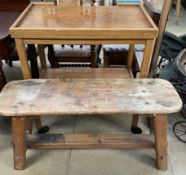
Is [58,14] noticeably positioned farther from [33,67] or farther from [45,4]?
[33,67]

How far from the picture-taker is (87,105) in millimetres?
1348

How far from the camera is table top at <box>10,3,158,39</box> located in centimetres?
140

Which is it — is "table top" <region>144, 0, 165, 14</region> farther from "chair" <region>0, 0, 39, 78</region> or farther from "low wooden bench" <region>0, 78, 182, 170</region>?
"chair" <region>0, 0, 39, 78</region>

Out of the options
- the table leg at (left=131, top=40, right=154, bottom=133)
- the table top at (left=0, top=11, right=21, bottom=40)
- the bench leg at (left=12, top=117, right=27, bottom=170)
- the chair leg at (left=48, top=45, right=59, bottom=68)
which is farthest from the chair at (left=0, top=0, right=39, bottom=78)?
the table leg at (left=131, top=40, right=154, bottom=133)

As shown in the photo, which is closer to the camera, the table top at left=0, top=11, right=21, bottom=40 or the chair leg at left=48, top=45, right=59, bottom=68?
the table top at left=0, top=11, right=21, bottom=40

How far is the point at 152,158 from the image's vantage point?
1.69 m

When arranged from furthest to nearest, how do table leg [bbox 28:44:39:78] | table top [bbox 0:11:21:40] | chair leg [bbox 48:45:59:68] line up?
chair leg [bbox 48:45:59:68], table leg [bbox 28:44:39:78], table top [bbox 0:11:21:40]

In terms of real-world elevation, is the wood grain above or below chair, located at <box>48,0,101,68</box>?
below

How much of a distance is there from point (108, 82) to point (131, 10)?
0.55 m

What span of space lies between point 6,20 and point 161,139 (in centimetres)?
134

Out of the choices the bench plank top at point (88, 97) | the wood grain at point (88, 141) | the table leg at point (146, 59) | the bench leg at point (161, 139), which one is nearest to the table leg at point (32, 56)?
the bench plank top at point (88, 97)

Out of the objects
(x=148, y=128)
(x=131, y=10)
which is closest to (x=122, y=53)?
(x=131, y=10)

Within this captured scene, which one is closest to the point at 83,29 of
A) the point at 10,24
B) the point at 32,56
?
the point at 32,56

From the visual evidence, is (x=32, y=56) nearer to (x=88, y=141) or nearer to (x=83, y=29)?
(x=83, y=29)
